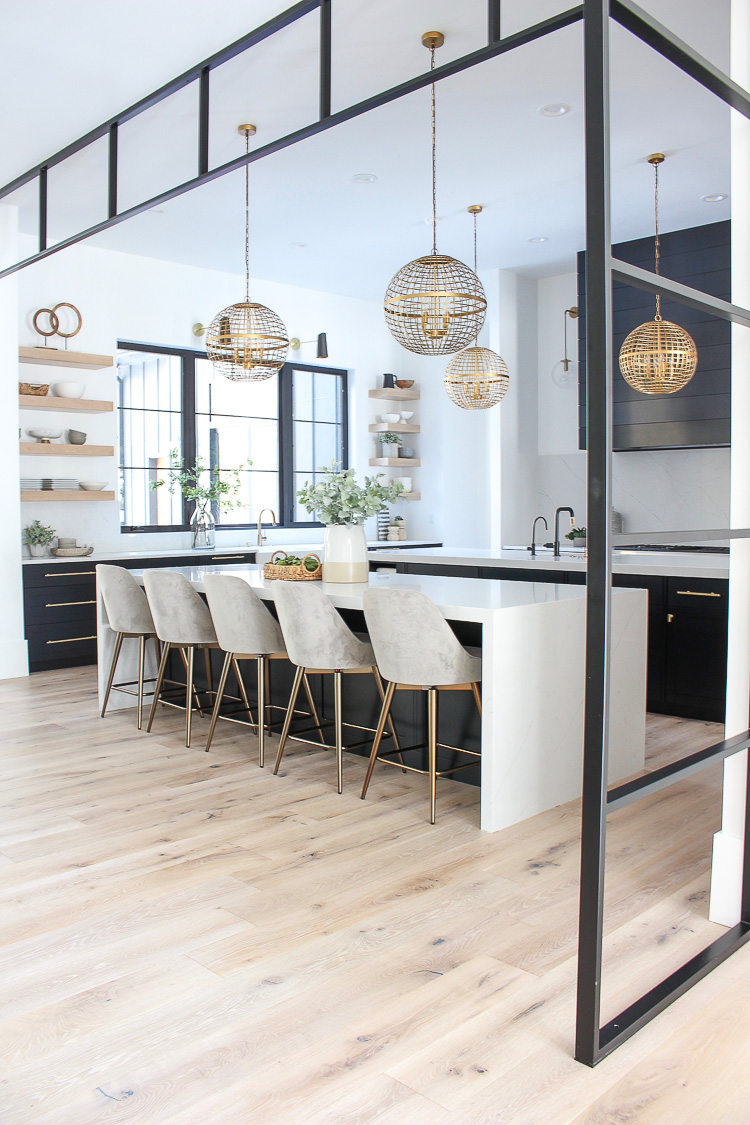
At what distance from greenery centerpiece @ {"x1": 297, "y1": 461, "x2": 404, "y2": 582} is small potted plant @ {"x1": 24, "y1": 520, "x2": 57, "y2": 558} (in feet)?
9.83

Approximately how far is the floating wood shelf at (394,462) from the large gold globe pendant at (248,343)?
332 centimetres

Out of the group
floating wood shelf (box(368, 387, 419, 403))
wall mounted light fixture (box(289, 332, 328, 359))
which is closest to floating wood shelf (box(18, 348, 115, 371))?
wall mounted light fixture (box(289, 332, 328, 359))

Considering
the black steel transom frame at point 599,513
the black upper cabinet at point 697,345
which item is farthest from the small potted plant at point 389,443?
the black steel transom frame at point 599,513

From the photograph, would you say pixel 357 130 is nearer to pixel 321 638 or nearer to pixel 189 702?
pixel 321 638

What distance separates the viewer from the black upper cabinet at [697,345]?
604cm

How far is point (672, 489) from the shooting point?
6883mm

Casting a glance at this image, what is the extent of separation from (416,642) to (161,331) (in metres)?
4.94

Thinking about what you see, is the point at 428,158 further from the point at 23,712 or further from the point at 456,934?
the point at 456,934

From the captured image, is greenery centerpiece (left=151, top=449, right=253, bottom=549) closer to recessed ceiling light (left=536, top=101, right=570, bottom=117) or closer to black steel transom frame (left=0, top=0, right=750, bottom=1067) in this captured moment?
recessed ceiling light (left=536, top=101, right=570, bottom=117)

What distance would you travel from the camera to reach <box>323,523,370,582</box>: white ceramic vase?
13.4ft

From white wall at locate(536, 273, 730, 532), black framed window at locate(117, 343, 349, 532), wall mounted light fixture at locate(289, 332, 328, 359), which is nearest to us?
white wall at locate(536, 273, 730, 532)

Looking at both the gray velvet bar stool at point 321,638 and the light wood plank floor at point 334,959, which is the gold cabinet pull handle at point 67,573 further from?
the gray velvet bar stool at point 321,638

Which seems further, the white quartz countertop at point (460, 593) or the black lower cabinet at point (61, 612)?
the black lower cabinet at point (61, 612)

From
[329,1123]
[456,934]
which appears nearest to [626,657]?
[456,934]
